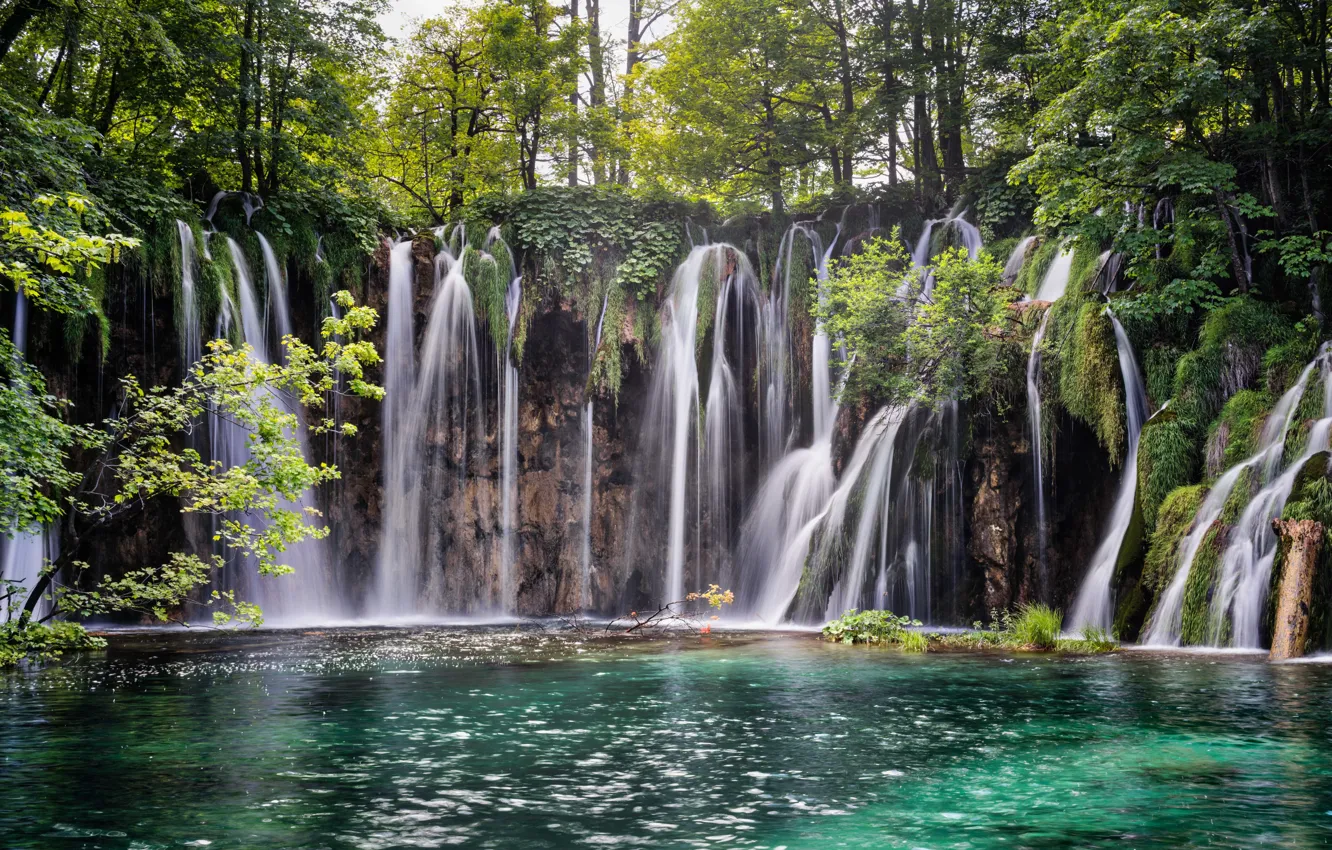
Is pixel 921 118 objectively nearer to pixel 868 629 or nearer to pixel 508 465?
pixel 508 465

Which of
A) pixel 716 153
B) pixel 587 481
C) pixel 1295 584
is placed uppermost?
pixel 716 153

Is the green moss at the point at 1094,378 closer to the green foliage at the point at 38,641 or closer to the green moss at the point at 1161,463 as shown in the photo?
the green moss at the point at 1161,463

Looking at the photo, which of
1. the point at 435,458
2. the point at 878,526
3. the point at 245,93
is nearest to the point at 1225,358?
the point at 878,526

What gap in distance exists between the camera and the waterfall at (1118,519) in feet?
50.3

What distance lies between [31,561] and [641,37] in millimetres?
25627

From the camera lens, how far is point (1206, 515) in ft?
45.8

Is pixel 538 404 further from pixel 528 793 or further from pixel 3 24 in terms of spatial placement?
pixel 528 793

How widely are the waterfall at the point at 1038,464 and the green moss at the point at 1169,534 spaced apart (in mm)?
2447

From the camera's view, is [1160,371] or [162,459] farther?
[1160,371]

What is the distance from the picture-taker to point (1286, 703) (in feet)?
27.9

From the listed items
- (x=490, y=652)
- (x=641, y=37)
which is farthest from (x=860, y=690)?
(x=641, y=37)

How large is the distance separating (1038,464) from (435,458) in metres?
13.3

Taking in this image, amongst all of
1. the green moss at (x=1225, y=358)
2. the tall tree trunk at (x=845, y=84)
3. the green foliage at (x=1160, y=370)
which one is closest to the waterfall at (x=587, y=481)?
the tall tree trunk at (x=845, y=84)

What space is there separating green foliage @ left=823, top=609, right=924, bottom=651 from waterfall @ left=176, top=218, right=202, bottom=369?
1368cm
